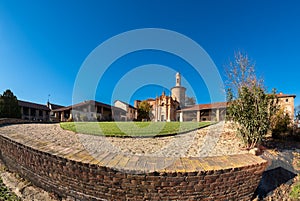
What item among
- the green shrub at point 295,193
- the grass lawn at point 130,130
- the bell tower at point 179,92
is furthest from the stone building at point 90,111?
the green shrub at point 295,193

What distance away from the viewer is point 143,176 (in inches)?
82.0

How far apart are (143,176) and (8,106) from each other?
89.8 feet

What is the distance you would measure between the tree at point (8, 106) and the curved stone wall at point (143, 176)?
2502 centimetres

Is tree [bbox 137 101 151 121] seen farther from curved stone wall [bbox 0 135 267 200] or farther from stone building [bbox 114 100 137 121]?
curved stone wall [bbox 0 135 267 200]

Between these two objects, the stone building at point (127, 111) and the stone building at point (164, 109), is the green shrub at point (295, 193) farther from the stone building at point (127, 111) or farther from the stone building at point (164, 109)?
the stone building at point (127, 111)

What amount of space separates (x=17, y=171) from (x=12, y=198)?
104 cm

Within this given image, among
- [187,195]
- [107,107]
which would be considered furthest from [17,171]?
[107,107]

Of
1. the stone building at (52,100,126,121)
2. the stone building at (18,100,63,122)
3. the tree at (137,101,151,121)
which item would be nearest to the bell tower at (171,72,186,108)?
the tree at (137,101,151,121)

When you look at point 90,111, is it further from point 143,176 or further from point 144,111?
point 143,176

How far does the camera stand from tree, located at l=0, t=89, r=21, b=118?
66.7 feet

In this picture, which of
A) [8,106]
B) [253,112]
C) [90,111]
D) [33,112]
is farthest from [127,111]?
[253,112]

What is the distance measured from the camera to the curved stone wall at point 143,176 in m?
2.11

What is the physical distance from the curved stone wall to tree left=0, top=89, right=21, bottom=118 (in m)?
25.0

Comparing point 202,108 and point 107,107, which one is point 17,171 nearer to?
point 202,108
